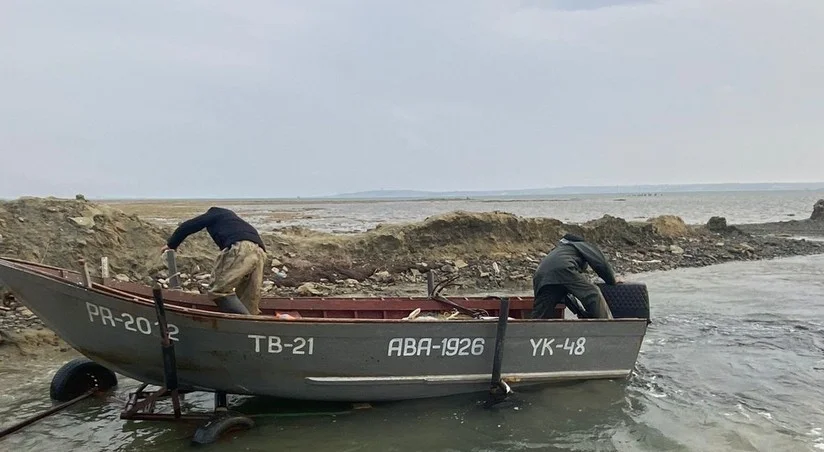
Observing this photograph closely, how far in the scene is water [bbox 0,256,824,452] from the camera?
6.25m

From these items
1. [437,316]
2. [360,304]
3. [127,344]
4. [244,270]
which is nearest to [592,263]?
[437,316]

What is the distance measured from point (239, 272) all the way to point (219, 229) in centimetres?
60

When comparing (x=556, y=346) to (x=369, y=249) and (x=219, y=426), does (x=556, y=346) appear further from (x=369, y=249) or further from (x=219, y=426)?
(x=369, y=249)

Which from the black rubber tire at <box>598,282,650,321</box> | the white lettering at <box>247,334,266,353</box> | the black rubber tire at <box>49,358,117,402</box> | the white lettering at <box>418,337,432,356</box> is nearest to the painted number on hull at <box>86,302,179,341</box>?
the white lettering at <box>247,334,266,353</box>

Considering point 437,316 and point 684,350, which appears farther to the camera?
point 684,350

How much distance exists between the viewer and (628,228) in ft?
69.2

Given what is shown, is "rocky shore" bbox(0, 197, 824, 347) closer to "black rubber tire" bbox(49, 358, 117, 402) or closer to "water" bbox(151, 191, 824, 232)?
"black rubber tire" bbox(49, 358, 117, 402)

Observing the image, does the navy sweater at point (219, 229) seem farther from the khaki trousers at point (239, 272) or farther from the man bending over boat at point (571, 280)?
the man bending over boat at point (571, 280)

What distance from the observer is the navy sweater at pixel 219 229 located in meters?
6.80

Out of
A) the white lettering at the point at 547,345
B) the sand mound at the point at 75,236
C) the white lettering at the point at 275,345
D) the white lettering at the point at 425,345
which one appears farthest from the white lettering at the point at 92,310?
the sand mound at the point at 75,236

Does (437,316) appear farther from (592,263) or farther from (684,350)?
(684,350)

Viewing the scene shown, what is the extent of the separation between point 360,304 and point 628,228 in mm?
15262

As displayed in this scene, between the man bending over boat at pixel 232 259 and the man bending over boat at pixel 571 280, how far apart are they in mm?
3719

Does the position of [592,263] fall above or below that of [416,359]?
above
